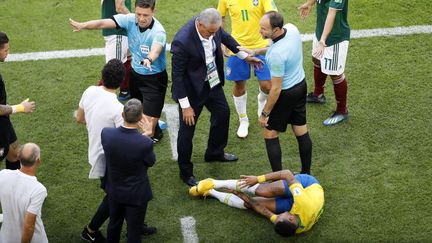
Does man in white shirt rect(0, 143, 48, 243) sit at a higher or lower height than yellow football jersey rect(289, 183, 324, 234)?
higher

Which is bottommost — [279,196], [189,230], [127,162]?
[189,230]

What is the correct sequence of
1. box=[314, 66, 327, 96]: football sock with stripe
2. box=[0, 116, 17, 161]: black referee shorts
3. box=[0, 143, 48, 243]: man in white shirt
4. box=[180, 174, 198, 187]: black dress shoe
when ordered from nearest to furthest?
box=[0, 143, 48, 243]: man in white shirt, box=[0, 116, 17, 161]: black referee shorts, box=[180, 174, 198, 187]: black dress shoe, box=[314, 66, 327, 96]: football sock with stripe

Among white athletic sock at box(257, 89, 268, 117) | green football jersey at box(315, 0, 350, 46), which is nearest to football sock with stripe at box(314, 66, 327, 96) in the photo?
green football jersey at box(315, 0, 350, 46)

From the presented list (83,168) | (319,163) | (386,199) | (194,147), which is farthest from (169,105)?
(386,199)

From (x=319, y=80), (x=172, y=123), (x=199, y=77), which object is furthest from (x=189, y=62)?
(x=319, y=80)

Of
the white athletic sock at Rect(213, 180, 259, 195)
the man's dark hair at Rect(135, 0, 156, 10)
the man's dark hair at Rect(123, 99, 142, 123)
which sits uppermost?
the man's dark hair at Rect(135, 0, 156, 10)

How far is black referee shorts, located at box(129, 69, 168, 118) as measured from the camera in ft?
25.1

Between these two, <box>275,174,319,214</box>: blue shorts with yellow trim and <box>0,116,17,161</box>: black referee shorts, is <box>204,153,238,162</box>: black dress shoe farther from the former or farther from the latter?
<box>0,116,17,161</box>: black referee shorts

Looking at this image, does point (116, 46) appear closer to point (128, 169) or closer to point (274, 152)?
point (274, 152)

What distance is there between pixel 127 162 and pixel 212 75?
5.83 feet

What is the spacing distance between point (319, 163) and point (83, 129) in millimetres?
2857

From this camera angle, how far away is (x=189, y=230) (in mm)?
6996

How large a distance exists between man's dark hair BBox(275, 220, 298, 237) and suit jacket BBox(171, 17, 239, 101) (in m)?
1.57

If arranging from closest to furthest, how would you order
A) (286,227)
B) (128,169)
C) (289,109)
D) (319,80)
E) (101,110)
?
(128,169) → (101,110) → (286,227) → (289,109) → (319,80)
